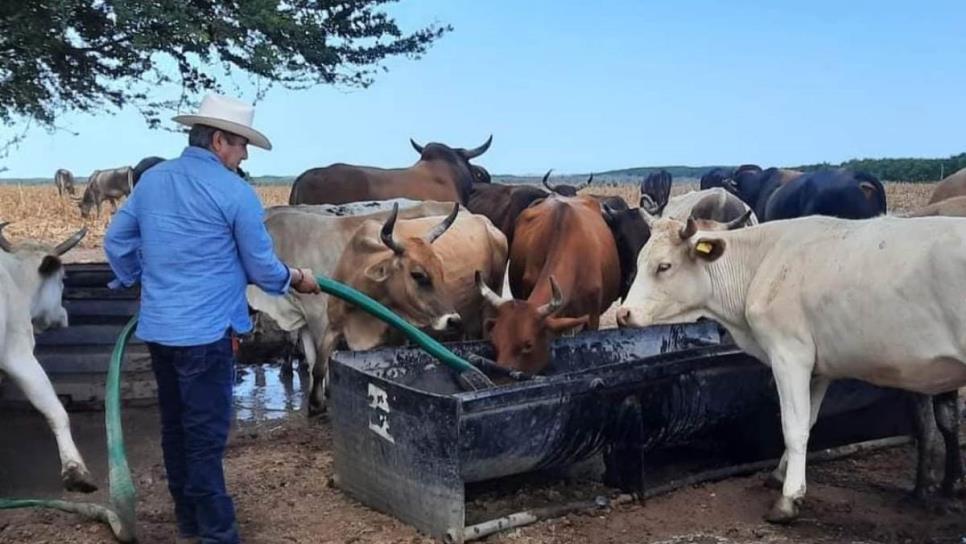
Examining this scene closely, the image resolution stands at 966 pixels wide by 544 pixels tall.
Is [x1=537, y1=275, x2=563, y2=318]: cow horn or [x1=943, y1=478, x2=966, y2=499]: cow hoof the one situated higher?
[x1=537, y1=275, x2=563, y2=318]: cow horn

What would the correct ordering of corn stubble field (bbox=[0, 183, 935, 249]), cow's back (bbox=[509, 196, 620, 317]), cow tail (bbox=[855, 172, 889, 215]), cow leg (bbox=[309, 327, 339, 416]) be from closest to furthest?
cow leg (bbox=[309, 327, 339, 416]), cow's back (bbox=[509, 196, 620, 317]), cow tail (bbox=[855, 172, 889, 215]), corn stubble field (bbox=[0, 183, 935, 249])

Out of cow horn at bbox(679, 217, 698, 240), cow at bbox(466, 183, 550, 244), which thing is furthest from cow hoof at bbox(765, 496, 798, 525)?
cow at bbox(466, 183, 550, 244)

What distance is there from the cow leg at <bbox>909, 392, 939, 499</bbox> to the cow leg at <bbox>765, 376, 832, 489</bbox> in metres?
0.57

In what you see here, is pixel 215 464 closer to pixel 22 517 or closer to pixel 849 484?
pixel 22 517

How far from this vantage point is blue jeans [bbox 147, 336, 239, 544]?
4660 mm

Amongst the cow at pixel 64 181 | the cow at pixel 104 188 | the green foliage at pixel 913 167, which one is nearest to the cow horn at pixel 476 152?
the cow at pixel 104 188

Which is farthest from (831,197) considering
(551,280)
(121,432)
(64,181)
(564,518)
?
(64,181)

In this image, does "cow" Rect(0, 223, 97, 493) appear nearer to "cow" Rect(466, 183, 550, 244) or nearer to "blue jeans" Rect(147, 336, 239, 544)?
"blue jeans" Rect(147, 336, 239, 544)

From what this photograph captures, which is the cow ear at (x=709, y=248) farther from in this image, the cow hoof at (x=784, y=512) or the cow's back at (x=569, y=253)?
the cow's back at (x=569, y=253)

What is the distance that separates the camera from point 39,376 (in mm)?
6102

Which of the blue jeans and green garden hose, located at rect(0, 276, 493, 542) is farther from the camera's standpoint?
green garden hose, located at rect(0, 276, 493, 542)

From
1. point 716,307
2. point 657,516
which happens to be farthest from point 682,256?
point 657,516

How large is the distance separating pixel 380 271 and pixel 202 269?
9.77 ft

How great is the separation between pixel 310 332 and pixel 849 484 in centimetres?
429
